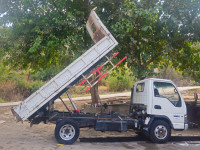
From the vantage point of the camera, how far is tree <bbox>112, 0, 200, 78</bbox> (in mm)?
10601

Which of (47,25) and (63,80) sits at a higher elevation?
(47,25)

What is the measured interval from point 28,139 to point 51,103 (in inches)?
67.7

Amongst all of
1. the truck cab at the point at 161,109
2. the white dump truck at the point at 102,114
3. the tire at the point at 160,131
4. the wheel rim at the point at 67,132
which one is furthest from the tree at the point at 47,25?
the tire at the point at 160,131

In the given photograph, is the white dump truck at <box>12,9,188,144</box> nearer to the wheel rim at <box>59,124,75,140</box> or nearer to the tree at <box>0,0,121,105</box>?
the wheel rim at <box>59,124,75,140</box>

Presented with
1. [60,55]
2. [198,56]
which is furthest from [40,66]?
[198,56]

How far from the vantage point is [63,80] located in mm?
7914

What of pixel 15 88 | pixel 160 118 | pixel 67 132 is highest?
pixel 15 88

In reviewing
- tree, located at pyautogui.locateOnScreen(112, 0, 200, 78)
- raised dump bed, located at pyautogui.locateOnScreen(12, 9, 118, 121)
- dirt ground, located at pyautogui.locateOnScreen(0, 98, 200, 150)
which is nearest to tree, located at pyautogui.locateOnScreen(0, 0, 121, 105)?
tree, located at pyautogui.locateOnScreen(112, 0, 200, 78)

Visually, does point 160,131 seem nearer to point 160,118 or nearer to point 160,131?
point 160,131

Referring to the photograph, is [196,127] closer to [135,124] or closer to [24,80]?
[135,124]

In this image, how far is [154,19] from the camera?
11648 mm

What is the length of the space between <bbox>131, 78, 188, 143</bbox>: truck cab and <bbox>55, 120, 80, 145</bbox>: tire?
2.31m

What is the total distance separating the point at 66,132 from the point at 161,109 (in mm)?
3189

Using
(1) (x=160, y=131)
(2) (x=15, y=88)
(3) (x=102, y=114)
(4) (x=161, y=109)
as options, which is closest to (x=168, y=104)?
(4) (x=161, y=109)
